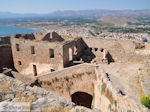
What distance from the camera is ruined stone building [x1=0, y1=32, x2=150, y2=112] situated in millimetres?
10172

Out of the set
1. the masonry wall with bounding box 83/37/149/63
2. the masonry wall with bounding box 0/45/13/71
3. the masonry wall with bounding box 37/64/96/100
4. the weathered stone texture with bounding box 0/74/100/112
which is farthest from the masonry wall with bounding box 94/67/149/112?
the masonry wall with bounding box 0/45/13/71

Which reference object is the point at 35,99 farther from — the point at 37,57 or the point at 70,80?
the point at 37,57

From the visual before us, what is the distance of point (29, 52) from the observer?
16.6m

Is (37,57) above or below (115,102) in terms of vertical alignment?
above

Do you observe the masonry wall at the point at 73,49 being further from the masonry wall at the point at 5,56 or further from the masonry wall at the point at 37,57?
the masonry wall at the point at 5,56

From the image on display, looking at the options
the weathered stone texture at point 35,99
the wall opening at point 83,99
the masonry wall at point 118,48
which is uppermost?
the weathered stone texture at point 35,99

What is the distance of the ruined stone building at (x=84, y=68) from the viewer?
10172 mm

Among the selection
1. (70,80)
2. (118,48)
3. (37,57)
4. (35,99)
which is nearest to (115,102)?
(70,80)

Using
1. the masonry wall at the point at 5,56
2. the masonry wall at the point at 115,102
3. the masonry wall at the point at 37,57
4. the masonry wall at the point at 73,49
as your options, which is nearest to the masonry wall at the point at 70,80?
the masonry wall at the point at 115,102

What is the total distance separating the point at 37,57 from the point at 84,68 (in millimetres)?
6011

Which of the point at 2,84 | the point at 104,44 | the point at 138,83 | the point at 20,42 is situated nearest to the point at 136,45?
the point at 104,44

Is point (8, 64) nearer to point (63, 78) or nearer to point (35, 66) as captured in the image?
point (35, 66)

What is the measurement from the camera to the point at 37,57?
16.3 meters

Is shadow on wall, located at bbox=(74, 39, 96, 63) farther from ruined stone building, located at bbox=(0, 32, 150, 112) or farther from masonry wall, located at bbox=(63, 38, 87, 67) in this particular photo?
masonry wall, located at bbox=(63, 38, 87, 67)
